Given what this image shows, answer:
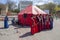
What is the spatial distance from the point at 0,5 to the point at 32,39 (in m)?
74.7

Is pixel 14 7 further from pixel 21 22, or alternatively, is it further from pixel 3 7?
pixel 21 22

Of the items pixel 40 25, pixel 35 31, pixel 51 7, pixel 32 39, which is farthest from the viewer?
pixel 51 7

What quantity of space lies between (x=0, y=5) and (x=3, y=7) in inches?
75.0

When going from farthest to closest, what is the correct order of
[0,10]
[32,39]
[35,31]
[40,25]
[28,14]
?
[0,10]
[28,14]
[40,25]
[35,31]
[32,39]

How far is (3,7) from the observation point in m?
85.7

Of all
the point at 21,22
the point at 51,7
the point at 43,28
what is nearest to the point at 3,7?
the point at 51,7

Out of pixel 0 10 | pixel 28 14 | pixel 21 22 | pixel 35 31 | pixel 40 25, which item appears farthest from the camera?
pixel 0 10

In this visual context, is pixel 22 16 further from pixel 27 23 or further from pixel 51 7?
pixel 51 7

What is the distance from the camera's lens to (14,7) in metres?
93.5

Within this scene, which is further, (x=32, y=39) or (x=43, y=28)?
(x=43, y=28)

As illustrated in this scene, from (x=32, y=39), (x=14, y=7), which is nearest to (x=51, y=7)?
(x=14, y=7)

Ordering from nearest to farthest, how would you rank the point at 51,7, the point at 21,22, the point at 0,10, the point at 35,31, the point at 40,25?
the point at 35,31 → the point at 40,25 → the point at 21,22 → the point at 0,10 → the point at 51,7

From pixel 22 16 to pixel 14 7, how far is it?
6798 cm

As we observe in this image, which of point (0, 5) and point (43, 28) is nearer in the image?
point (43, 28)
